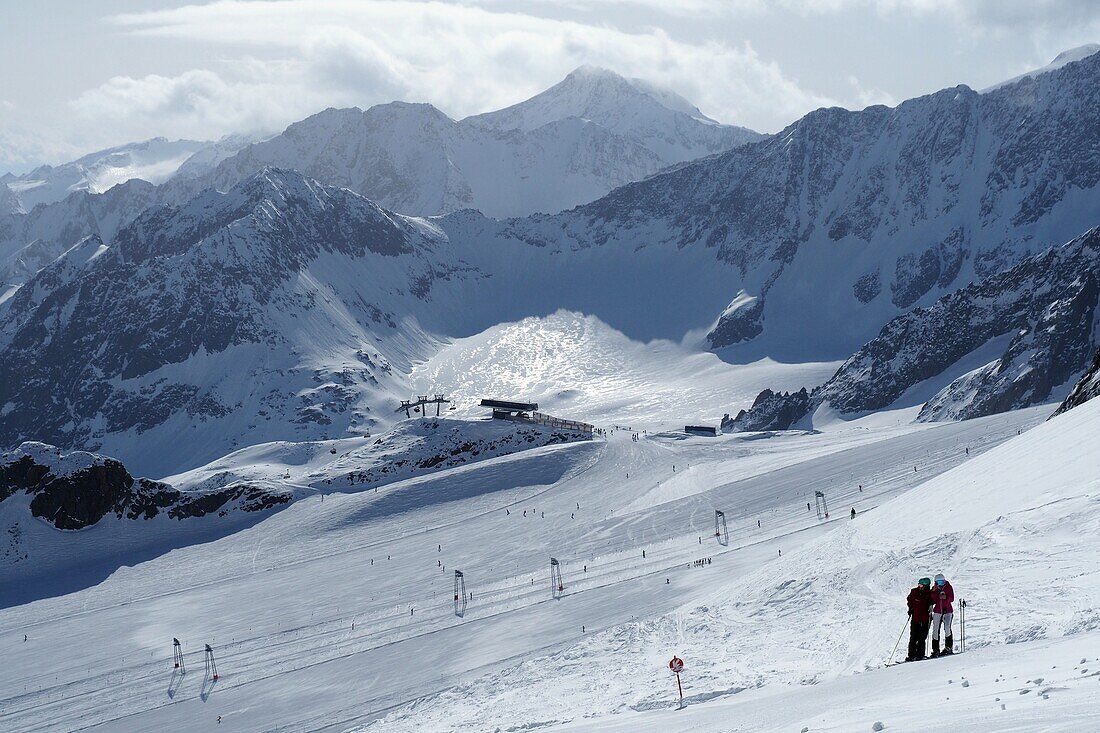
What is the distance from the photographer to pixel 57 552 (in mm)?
100125

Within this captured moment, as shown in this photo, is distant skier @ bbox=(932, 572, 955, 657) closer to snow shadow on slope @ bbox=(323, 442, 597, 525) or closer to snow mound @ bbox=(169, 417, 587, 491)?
snow shadow on slope @ bbox=(323, 442, 597, 525)

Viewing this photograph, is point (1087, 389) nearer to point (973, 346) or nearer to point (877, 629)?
point (877, 629)

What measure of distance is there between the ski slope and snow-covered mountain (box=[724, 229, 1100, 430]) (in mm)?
35554

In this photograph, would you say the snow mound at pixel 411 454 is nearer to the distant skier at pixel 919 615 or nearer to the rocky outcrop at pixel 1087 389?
the rocky outcrop at pixel 1087 389

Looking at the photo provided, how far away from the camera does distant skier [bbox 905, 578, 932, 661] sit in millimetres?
25734

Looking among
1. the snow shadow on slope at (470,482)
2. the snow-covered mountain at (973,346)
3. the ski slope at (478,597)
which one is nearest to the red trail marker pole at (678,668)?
the ski slope at (478,597)

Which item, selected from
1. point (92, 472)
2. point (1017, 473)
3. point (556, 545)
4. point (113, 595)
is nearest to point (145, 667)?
point (113, 595)

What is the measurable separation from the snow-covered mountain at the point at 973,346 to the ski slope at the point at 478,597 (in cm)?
3555

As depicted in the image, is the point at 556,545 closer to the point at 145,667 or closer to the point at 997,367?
the point at 145,667

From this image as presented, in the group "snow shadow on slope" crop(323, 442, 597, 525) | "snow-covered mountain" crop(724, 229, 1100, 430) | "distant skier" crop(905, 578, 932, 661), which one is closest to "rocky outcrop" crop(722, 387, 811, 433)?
"snow-covered mountain" crop(724, 229, 1100, 430)

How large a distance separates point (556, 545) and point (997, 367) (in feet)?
258

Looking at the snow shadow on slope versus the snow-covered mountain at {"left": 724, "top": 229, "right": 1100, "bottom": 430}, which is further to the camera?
the snow-covered mountain at {"left": 724, "top": 229, "right": 1100, "bottom": 430}

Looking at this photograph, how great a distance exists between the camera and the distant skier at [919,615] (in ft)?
84.4

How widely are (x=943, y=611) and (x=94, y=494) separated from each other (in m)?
96.7
